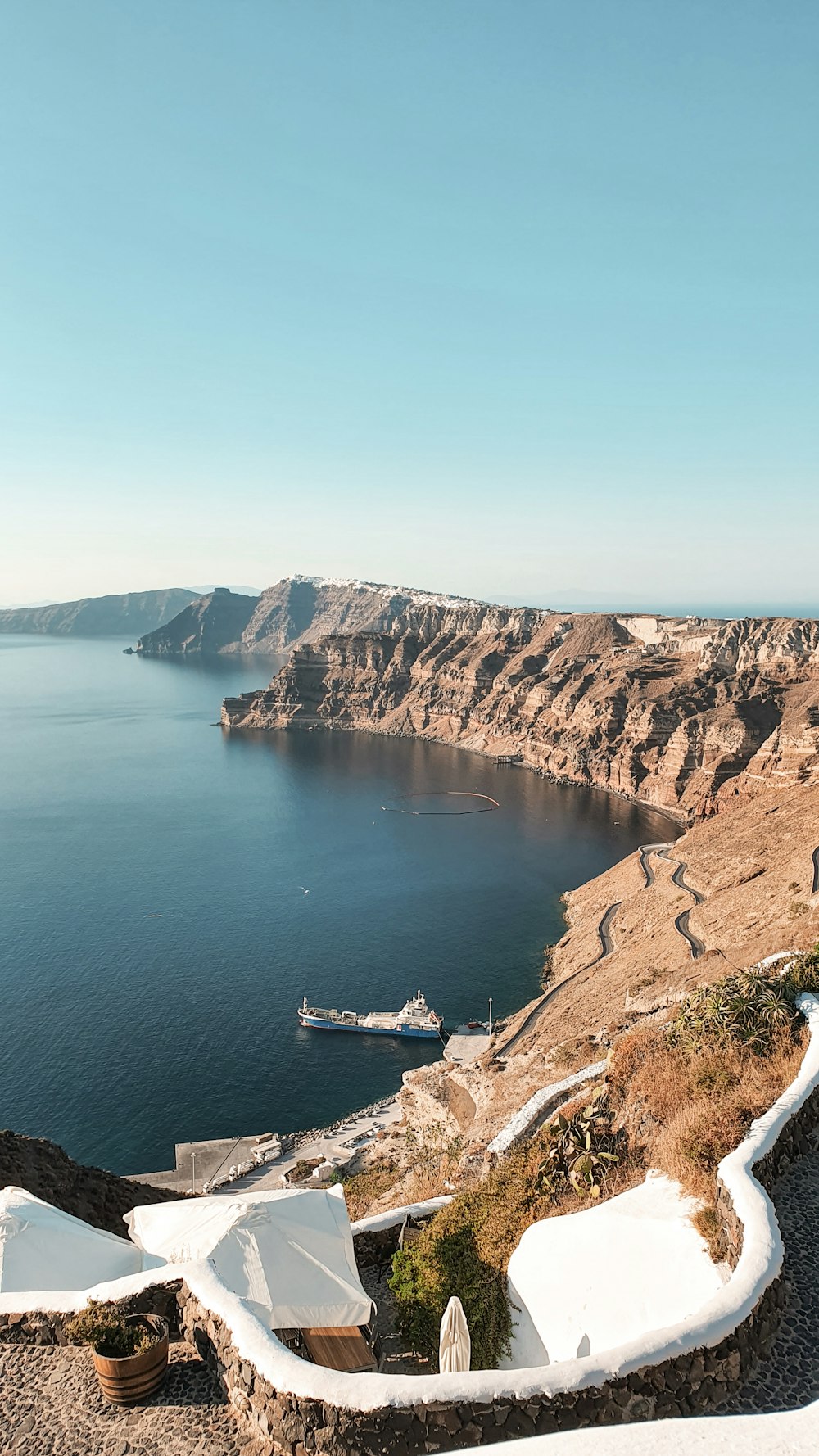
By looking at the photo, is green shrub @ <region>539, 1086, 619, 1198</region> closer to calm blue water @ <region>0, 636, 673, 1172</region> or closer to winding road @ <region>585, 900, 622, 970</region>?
calm blue water @ <region>0, 636, 673, 1172</region>

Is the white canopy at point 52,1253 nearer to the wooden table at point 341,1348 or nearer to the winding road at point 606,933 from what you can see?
the wooden table at point 341,1348

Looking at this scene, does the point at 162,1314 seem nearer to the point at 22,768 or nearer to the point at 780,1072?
the point at 780,1072

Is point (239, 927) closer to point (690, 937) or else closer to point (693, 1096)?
point (690, 937)

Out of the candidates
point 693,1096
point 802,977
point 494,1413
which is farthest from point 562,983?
point 494,1413

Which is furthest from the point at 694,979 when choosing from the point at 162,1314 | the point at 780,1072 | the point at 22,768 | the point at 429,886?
A: the point at 22,768

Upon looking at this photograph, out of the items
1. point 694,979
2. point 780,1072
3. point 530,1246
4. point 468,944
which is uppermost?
point 780,1072

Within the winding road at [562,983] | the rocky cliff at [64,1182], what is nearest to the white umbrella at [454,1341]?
the rocky cliff at [64,1182]
